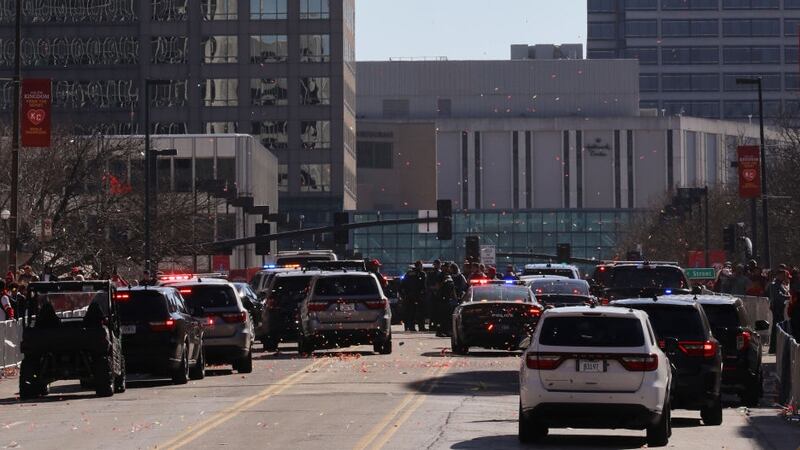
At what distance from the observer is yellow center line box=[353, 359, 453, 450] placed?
1948cm

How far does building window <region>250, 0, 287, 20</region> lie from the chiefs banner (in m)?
89.8

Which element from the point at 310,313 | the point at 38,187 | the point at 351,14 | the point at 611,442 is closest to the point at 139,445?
the point at 611,442

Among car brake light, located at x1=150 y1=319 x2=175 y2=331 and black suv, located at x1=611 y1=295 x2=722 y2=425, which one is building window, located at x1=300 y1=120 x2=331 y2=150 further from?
black suv, located at x1=611 y1=295 x2=722 y2=425

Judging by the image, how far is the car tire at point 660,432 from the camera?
1948 centimetres

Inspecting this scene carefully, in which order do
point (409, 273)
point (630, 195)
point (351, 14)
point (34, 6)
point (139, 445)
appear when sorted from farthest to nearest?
point (630, 195) → point (351, 14) → point (34, 6) → point (409, 273) → point (139, 445)

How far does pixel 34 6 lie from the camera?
130125mm

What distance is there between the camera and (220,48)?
132m

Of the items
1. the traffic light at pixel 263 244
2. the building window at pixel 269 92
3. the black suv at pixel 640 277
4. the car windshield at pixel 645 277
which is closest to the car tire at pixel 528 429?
the black suv at pixel 640 277

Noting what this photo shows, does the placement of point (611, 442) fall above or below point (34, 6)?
below

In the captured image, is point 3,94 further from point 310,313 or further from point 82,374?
point 82,374

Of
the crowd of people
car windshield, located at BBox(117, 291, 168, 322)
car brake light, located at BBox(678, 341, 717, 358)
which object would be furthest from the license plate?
the crowd of people

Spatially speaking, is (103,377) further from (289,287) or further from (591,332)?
(289,287)

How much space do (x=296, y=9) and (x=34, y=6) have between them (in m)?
18.3

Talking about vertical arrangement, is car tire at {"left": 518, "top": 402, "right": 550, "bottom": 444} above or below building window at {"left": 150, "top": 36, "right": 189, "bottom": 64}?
below
